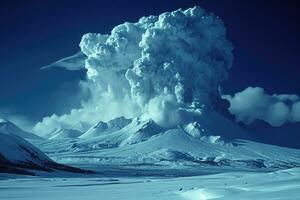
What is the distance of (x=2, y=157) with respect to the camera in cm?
8725

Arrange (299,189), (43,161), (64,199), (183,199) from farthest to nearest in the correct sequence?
1. (43,161)
2. (64,199)
3. (183,199)
4. (299,189)

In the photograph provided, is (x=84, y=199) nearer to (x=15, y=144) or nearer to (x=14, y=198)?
(x=14, y=198)

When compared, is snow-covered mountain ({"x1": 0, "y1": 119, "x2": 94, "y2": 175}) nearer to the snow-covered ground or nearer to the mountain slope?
the mountain slope

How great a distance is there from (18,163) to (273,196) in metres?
77.1

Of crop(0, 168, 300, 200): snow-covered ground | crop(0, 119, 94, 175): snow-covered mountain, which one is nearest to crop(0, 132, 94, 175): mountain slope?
crop(0, 119, 94, 175): snow-covered mountain

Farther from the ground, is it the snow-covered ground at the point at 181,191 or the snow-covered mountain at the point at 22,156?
the snow-covered mountain at the point at 22,156

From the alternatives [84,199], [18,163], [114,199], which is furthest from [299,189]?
Answer: [18,163]

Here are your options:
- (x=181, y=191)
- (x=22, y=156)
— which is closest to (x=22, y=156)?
(x=22, y=156)

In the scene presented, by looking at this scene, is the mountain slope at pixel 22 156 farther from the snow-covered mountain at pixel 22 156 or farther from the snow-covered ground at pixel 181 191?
the snow-covered ground at pixel 181 191

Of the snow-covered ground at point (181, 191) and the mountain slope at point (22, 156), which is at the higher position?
the mountain slope at point (22, 156)

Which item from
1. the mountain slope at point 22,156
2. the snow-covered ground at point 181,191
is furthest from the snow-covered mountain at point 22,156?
the snow-covered ground at point 181,191

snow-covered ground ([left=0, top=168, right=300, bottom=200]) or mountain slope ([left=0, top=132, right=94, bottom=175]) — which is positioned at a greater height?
mountain slope ([left=0, top=132, right=94, bottom=175])

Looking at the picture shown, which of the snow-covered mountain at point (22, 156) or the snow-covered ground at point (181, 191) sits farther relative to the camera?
the snow-covered mountain at point (22, 156)

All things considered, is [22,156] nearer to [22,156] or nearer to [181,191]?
[22,156]
